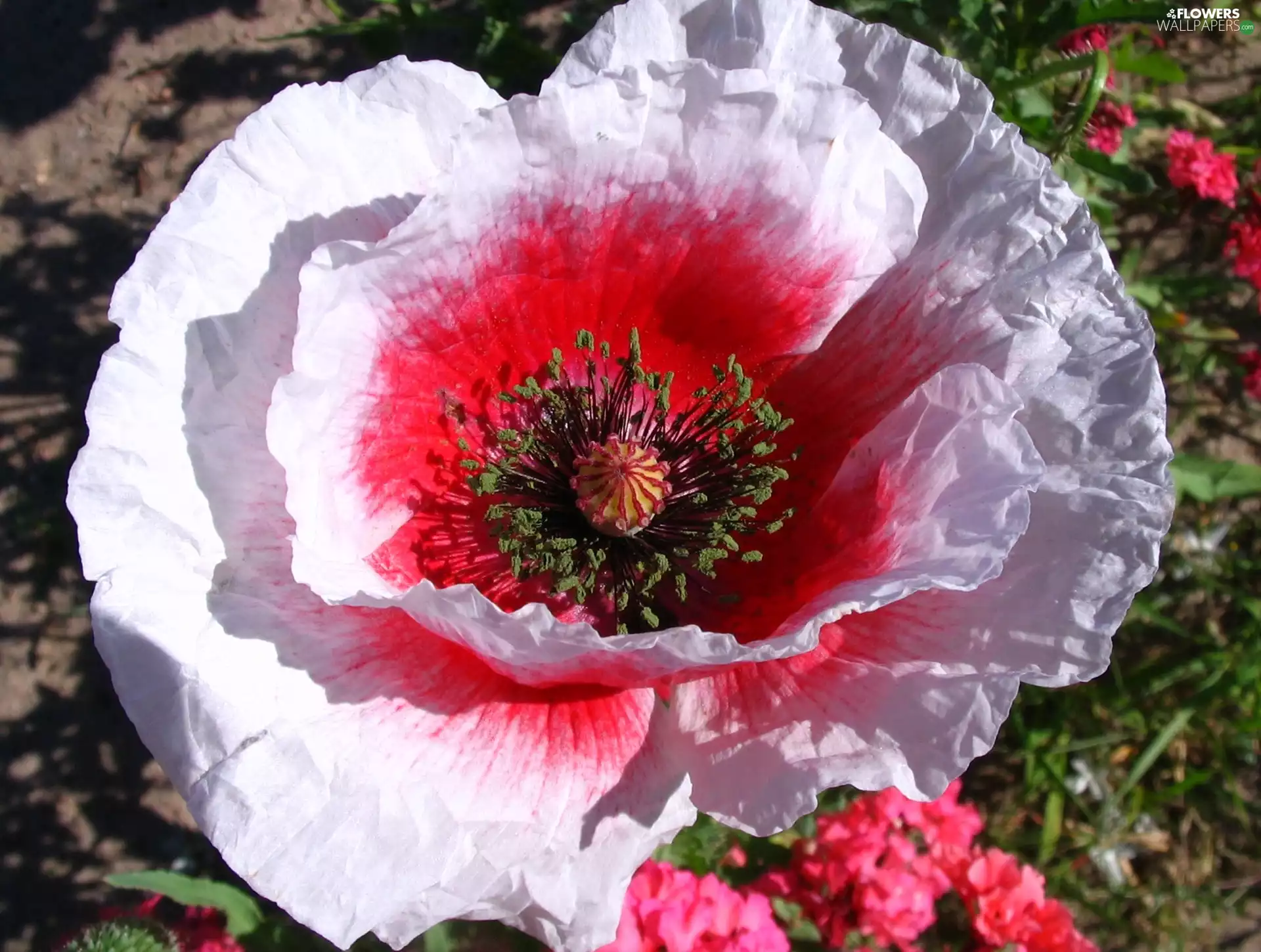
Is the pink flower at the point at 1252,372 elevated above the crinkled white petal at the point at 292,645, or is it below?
below

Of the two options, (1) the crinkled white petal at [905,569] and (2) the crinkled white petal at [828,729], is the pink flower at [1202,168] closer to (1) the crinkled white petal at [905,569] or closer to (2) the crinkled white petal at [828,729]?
(1) the crinkled white petal at [905,569]

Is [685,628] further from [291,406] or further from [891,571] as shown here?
[291,406]

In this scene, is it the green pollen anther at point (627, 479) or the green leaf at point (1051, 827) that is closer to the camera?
the green pollen anther at point (627, 479)

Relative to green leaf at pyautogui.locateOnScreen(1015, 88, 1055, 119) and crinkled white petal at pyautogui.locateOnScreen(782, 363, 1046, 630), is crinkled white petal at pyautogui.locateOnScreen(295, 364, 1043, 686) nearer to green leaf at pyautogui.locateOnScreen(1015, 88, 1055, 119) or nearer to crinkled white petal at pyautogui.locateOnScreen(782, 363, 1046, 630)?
crinkled white petal at pyautogui.locateOnScreen(782, 363, 1046, 630)

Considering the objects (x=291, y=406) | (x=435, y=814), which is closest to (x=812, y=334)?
(x=291, y=406)

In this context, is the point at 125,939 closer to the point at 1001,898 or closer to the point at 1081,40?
the point at 1001,898

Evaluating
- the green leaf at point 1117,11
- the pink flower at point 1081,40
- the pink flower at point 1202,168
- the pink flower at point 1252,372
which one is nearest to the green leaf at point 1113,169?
the green leaf at point 1117,11

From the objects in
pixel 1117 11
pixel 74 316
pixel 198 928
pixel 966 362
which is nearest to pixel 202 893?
pixel 198 928
